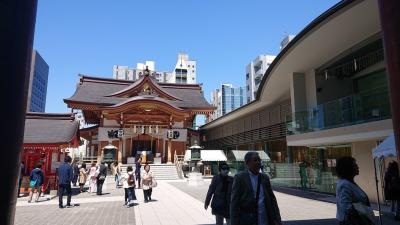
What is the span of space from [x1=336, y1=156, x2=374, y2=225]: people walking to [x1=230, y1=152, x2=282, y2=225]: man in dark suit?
0.76 metres

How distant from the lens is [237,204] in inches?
145

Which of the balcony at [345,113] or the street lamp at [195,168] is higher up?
the balcony at [345,113]

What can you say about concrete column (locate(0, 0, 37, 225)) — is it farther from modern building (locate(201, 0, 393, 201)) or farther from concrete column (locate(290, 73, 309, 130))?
concrete column (locate(290, 73, 309, 130))

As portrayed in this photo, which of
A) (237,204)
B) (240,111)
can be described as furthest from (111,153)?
(237,204)

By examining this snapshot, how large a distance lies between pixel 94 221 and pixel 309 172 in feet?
34.9

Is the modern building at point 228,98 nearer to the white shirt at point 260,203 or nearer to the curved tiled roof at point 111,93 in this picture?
the curved tiled roof at point 111,93

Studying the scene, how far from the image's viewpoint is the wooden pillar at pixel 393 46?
3459mm

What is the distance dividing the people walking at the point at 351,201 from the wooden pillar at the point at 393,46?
2.45 ft

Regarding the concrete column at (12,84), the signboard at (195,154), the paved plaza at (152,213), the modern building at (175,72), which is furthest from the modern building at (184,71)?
the concrete column at (12,84)

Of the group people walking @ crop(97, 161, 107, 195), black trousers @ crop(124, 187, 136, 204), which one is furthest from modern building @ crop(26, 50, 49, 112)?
black trousers @ crop(124, 187, 136, 204)

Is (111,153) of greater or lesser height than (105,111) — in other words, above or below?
below

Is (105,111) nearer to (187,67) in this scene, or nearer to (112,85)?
(112,85)

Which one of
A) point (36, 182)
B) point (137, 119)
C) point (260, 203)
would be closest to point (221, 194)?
point (260, 203)

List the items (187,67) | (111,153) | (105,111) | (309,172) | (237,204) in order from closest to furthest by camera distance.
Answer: (237,204) < (309,172) < (111,153) < (105,111) < (187,67)
